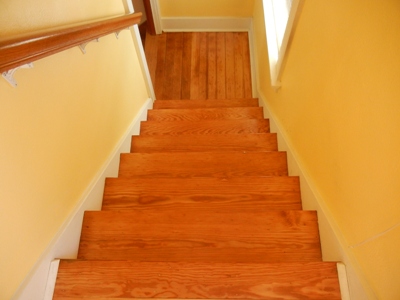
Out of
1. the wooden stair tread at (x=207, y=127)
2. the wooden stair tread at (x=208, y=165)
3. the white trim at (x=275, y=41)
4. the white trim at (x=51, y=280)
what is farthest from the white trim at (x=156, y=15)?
the white trim at (x=51, y=280)

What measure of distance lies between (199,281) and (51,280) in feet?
1.71

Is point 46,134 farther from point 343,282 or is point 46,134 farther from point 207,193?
point 343,282

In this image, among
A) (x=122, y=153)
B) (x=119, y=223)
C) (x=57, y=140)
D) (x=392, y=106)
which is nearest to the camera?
(x=392, y=106)

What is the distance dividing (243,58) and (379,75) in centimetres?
281

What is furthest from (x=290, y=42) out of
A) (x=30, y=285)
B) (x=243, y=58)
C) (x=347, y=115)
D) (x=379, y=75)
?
(x=243, y=58)

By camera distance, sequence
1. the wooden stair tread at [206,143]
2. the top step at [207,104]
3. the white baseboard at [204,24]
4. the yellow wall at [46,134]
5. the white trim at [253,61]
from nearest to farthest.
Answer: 1. the yellow wall at [46,134]
2. the wooden stair tread at [206,143]
3. the top step at [207,104]
4. the white trim at [253,61]
5. the white baseboard at [204,24]

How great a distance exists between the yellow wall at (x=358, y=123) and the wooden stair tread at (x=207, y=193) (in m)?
0.19

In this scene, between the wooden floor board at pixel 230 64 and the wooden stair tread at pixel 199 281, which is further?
the wooden floor board at pixel 230 64

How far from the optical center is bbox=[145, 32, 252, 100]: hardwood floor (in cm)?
324

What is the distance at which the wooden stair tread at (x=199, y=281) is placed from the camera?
3.13ft

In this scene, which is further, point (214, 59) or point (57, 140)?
point (214, 59)

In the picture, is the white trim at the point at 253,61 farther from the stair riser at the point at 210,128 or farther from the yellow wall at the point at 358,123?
the yellow wall at the point at 358,123

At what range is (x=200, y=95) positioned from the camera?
3219mm

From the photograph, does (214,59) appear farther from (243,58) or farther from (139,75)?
(139,75)
